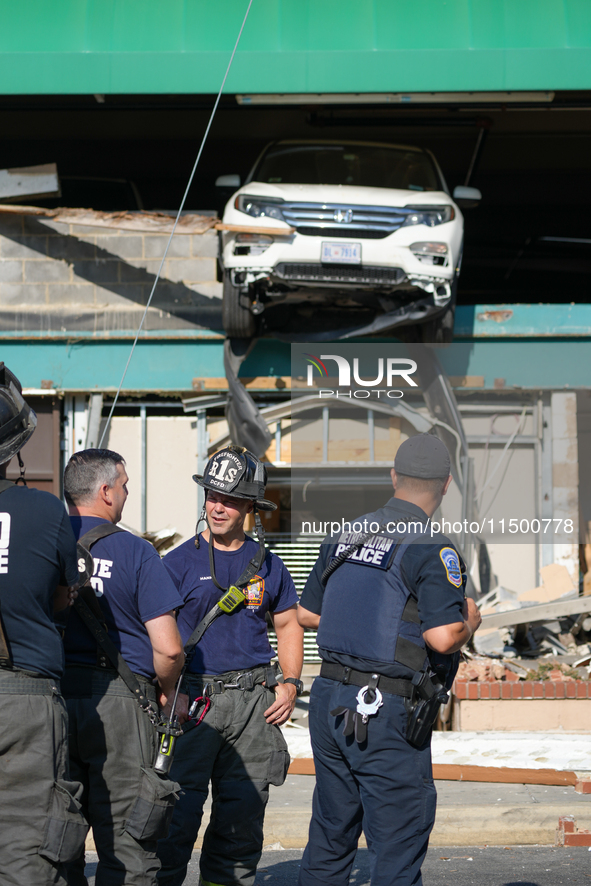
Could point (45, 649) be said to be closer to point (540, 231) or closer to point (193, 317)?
point (193, 317)

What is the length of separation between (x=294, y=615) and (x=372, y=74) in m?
7.28

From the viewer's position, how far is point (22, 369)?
9477 mm

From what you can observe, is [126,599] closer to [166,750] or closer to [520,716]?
[166,750]

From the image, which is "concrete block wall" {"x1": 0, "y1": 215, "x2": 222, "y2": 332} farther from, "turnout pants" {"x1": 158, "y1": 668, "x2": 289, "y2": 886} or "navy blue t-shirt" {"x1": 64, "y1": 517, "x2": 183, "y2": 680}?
"navy blue t-shirt" {"x1": 64, "y1": 517, "x2": 183, "y2": 680}

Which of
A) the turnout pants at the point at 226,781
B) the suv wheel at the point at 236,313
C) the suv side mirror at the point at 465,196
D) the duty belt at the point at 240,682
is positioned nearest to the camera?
the turnout pants at the point at 226,781

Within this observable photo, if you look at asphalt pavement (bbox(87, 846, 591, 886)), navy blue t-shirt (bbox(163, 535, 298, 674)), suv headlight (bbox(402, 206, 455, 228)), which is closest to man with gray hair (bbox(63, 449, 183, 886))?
navy blue t-shirt (bbox(163, 535, 298, 674))

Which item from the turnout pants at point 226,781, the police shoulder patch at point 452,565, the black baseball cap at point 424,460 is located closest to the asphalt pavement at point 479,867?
the turnout pants at point 226,781

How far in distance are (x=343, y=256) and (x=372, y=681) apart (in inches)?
220

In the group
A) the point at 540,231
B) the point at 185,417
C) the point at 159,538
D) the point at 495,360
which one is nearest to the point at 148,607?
the point at 159,538

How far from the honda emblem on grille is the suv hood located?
4.0 inches

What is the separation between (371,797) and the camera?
3193 millimetres

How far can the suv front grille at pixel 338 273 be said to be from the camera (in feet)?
27.0

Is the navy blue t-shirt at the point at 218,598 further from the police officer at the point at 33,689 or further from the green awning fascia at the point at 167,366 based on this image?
the green awning fascia at the point at 167,366

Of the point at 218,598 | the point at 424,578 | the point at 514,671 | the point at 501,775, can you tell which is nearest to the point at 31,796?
the point at 218,598
